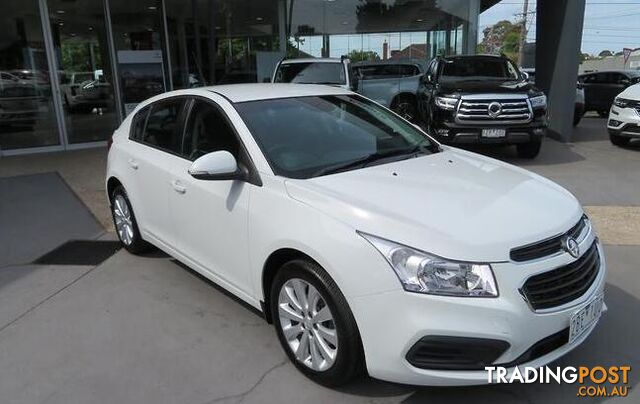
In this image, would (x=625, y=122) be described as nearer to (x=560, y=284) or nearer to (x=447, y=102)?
(x=447, y=102)

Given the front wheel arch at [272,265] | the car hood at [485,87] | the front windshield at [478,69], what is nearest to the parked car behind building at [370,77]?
the front windshield at [478,69]

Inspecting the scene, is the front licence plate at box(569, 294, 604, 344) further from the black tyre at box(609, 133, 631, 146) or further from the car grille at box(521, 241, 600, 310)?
the black tyre at box(609, 133, 631, 146)

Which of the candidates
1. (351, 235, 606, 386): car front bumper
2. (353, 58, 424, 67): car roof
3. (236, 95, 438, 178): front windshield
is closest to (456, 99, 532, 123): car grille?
(236, 95, 438, 178): front windshield

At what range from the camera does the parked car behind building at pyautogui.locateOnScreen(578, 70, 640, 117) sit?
19.0 metres

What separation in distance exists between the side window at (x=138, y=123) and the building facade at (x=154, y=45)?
24.2 ft

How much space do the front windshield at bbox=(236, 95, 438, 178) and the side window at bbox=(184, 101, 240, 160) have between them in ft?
0.52

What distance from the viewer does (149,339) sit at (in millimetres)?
3719

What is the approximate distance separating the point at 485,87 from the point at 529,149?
138 cm

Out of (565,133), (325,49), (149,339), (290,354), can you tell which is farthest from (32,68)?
(565,133)

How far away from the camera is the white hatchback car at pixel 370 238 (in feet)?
8.47

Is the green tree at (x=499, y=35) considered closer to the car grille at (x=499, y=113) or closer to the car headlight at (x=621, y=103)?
the car headlight at (x=621, y=103)

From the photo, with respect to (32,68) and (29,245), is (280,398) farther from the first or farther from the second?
(32,68)

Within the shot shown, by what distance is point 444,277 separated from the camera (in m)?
2.59

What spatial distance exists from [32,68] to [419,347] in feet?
36.4
